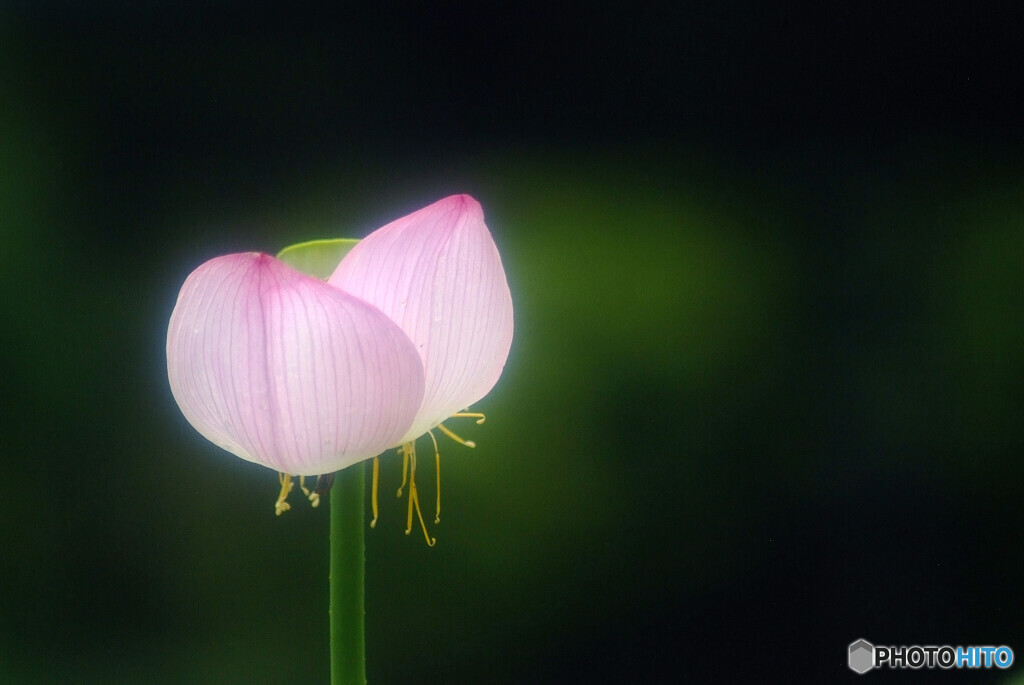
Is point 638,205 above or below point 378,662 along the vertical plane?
above

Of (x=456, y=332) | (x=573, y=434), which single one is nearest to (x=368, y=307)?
(x=456, y=332)

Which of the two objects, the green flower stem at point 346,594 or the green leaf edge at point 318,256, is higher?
the green leaf edge at point 318,256

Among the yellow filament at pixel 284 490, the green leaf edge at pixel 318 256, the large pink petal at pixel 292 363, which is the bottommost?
the yellow filament at pixel 284 490

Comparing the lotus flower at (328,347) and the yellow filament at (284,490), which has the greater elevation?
the lotus flower at (328,347)

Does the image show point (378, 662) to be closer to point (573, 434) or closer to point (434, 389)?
point (573, 434)
